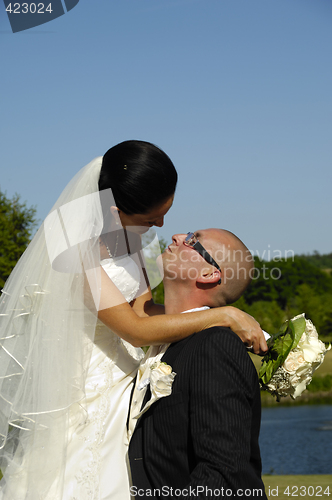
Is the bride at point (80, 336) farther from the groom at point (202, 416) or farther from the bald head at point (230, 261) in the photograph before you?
the bald head at point (230, 261)

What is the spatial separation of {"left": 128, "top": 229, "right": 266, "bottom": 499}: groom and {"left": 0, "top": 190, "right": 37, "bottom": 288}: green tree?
57.8 ft

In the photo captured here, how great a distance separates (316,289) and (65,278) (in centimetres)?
7809

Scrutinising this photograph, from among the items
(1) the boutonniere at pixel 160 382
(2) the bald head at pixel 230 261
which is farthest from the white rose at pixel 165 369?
(2) the bald head at pixel 230 261

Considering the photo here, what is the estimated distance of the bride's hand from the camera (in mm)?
2691

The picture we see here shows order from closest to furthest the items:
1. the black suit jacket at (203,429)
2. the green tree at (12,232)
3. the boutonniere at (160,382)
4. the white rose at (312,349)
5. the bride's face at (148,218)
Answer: the black suit jacket at (203,429), the boutonniere at (160,382), the white rose at (312,349), the bride's face at (148,218), the green tree at (12,232)

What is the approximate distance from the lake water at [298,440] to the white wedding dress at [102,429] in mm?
18837

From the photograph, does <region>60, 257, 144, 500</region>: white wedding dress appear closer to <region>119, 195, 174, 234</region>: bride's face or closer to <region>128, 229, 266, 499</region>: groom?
<region>128, 229, 266, 499</region>: groom

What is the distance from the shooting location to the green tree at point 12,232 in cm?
1986

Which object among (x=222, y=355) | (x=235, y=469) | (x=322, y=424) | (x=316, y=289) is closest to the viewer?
(x=235, y=469)

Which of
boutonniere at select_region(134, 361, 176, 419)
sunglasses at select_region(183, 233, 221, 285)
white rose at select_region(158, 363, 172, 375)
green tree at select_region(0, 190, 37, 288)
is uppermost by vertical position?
sunglasses at select_region(183, 233, 221, 285)

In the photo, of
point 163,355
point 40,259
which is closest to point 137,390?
point 163,355

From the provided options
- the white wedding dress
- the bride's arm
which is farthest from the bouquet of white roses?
the white wedding dress

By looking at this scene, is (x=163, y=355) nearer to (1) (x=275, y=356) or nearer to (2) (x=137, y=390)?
(2) (x=137, y=390)

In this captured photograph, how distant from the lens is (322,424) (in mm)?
30531
